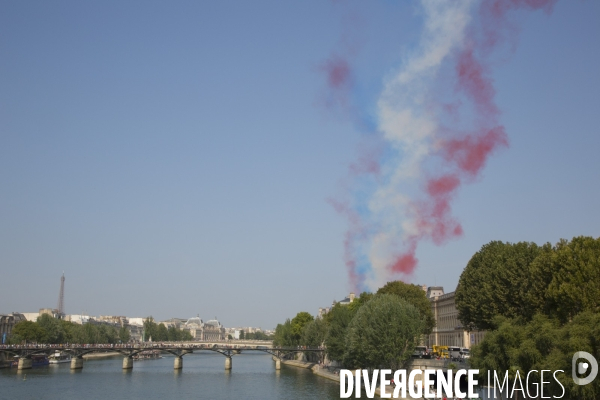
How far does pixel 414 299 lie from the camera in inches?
4085

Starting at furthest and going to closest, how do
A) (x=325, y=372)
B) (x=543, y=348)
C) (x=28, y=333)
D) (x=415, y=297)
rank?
(x=28, y=333) < (x=325, y=372) < (x=415, y=297) < (x=543, y=348)

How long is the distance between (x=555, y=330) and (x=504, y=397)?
12.0 metres

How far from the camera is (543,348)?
161 feet

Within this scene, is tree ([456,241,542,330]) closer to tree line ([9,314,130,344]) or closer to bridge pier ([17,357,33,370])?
bridge pier ([17,357,33,370])

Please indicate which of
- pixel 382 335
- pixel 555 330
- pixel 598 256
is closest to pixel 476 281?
pixel 382 335

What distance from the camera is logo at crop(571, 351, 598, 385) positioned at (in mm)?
41875

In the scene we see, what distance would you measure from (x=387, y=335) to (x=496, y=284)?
18.1m

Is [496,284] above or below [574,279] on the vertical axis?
above

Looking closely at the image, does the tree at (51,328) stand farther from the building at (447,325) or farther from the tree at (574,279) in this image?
the tree at (574,279)

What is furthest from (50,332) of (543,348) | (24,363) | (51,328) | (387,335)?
(543,348)

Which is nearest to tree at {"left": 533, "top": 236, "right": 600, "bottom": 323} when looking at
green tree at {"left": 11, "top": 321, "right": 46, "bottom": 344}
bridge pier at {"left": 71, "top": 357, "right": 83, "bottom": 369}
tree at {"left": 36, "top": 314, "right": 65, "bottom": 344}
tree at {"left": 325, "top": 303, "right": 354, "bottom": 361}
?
tree at {"left": 325, "top": 303, "right": 354, "bottom": 361}

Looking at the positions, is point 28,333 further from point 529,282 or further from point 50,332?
point 529,282

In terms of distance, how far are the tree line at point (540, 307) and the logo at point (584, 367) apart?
37cm

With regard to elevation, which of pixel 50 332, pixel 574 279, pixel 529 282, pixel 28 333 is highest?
pixel 529 282
